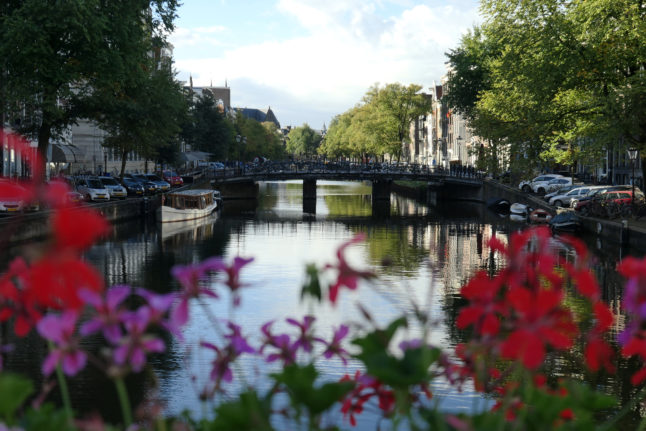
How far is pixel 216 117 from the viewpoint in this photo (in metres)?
97.9

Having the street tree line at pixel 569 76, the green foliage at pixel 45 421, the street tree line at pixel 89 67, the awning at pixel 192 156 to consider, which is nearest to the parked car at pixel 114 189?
the street tree line at pixel 89 67

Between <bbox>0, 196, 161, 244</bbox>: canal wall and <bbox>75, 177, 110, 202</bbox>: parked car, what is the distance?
1286 mm

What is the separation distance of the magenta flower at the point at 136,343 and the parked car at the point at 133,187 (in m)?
61.8

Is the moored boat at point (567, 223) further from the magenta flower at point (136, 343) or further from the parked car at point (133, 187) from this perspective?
the magenta flower at point (136, 343)

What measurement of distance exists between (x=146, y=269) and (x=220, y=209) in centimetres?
3903

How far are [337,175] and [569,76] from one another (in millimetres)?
45369

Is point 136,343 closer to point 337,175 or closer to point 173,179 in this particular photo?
point 173,179

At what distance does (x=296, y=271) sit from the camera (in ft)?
105

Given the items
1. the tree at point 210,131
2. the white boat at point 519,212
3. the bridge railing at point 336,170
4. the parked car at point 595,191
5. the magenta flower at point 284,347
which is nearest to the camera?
the magenta flower at point 284,347

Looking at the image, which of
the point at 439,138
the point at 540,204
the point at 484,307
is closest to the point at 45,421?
the point at 484,307

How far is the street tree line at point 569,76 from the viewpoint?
36.7 metres

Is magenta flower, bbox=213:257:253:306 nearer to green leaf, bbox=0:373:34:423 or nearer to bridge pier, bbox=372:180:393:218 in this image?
green leaf, bbox=0:373:34:423

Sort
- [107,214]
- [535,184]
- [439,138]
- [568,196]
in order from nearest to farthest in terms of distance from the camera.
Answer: [107,214] < [568,196] < [535,184] < [439,138]

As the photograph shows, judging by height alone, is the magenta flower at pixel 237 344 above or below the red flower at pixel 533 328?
below
